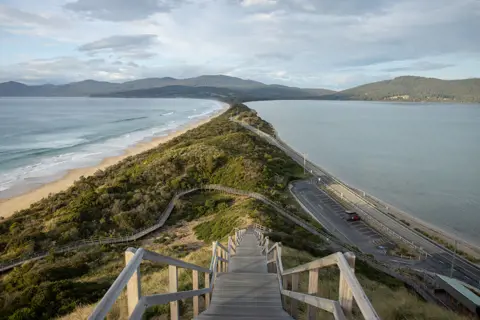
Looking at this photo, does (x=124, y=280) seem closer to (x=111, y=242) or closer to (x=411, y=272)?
(x=111, y=242)

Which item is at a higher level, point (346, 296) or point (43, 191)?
point (346, 296)

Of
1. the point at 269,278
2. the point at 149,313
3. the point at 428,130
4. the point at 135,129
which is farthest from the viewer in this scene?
the point at 428,130

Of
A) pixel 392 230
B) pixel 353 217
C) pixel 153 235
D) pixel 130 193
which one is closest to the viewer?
pixel 153 235

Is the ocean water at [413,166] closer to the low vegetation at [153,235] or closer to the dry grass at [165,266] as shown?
the low vegetation at [153,235]

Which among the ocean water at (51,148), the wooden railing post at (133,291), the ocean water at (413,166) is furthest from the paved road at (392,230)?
the ocean water at (51,148)

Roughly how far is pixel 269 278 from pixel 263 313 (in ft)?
7.04

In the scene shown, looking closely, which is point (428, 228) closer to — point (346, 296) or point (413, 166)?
point (413, 166)

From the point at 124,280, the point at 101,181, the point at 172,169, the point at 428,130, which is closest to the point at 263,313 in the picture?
the point at 124,280

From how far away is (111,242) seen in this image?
890 inches

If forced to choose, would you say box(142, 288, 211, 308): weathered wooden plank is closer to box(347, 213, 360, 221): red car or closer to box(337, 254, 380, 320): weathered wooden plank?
box(337, 254, 380, 320): weathered wooden plank

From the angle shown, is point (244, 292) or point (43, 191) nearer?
point (244, 292)

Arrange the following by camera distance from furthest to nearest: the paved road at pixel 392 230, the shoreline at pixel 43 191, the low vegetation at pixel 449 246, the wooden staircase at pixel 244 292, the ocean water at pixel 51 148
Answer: the ocean water at pixel 51 148
the shoreline at pixel 43 191
the low vegetation at pixel 449 246
the paved road at pixel 392 230
the wooden staircase at pixel 244 292

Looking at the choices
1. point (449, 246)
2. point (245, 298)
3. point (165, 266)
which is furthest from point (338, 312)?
point (449, 246)

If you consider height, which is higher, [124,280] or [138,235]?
[124,280]
